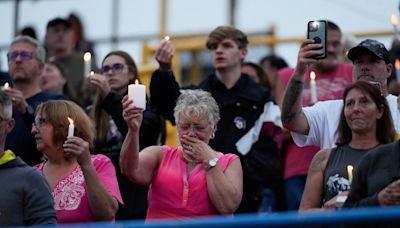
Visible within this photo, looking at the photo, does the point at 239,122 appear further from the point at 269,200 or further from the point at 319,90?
the point at 269,200

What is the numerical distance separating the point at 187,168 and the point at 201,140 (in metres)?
0.21

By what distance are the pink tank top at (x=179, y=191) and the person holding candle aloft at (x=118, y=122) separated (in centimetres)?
122

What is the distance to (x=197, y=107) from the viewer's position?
29.5ft

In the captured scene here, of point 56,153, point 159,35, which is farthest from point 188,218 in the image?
point 159,35

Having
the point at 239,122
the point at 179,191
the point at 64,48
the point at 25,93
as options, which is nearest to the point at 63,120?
the point at 179,191

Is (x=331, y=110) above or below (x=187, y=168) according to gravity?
above

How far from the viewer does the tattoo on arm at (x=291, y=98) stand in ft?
29.3

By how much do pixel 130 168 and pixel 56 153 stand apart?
2.55 feet

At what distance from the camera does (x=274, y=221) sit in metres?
5.82

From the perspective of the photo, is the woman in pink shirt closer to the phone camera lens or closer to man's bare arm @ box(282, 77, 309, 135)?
man's bare arm @ box(282, 77, 309, 135)

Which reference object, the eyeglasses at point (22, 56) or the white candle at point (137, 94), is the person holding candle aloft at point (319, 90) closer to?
the eyeglasses at point (22, 56)

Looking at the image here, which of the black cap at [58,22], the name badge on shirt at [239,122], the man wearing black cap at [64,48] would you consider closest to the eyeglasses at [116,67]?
the name badge on shirt at [239,122]

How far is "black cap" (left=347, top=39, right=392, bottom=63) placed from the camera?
9.22 m

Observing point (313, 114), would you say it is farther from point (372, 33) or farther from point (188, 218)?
point (372, 33)
